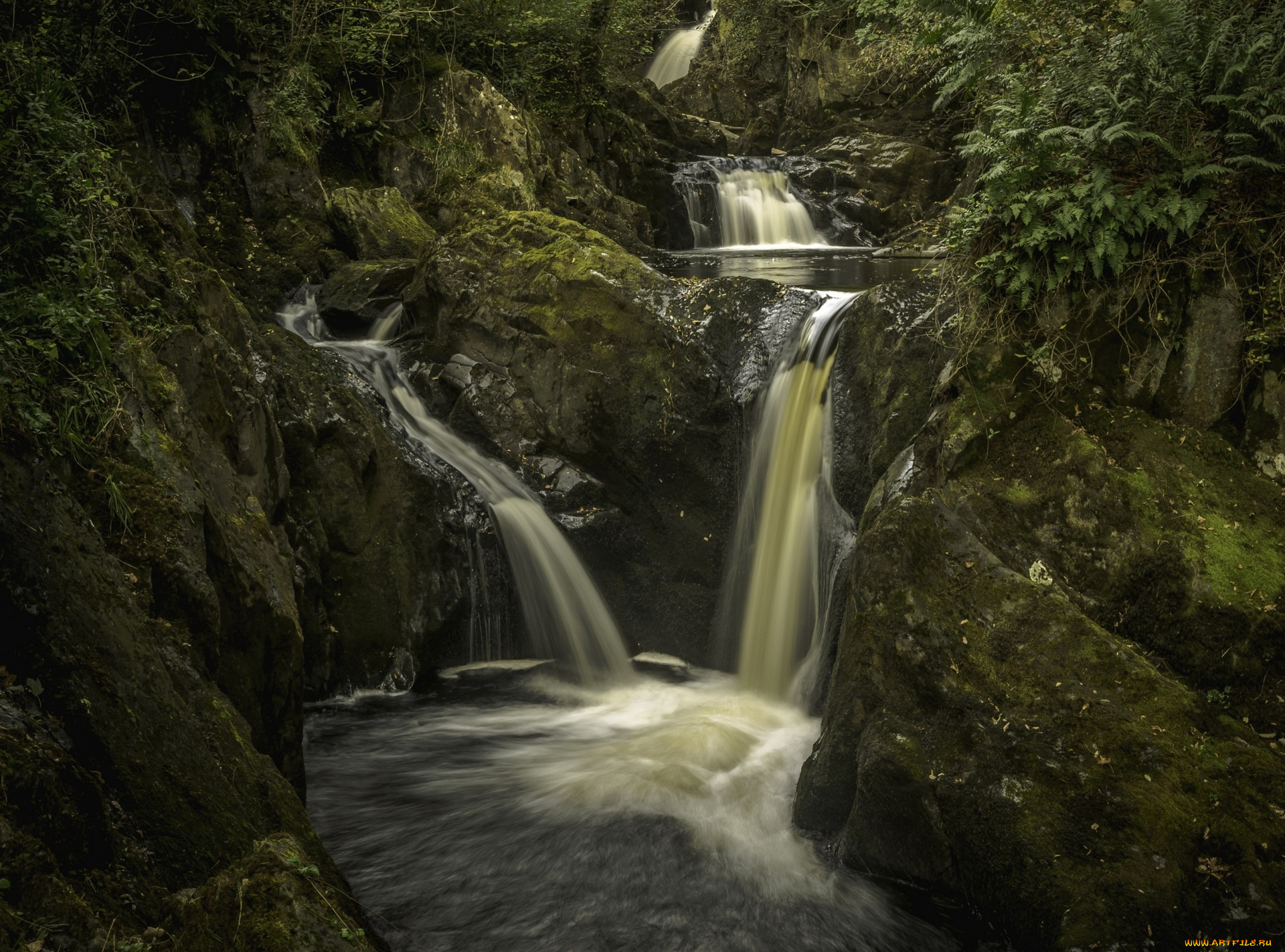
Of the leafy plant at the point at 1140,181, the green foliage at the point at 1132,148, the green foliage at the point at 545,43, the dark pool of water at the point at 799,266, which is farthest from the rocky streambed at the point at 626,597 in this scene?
the green foliage at the point at 545,43

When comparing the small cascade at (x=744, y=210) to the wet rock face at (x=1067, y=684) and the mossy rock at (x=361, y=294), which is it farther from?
the wet rock face at (x=1067, y=684)

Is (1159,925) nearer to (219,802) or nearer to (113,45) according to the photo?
(219,802)

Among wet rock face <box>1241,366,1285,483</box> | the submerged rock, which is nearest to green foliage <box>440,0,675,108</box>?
the submerged rock

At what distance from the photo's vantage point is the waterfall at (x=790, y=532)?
7.18m

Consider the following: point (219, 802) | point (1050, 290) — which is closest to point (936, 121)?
point (1050, 290)

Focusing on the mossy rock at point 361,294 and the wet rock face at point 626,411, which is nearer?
the wet rock face at point 626,411

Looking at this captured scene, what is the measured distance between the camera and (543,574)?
7.94 meters

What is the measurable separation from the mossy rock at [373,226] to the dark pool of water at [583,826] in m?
6.57

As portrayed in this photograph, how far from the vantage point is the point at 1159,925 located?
3648mm

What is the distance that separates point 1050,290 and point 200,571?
5.33 m

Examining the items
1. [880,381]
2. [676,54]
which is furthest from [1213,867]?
[676,54]

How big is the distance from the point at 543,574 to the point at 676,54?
85.0 ft

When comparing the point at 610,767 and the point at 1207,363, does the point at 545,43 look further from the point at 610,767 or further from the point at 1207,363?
the point at 610,767

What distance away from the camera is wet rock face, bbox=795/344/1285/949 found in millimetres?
3842
